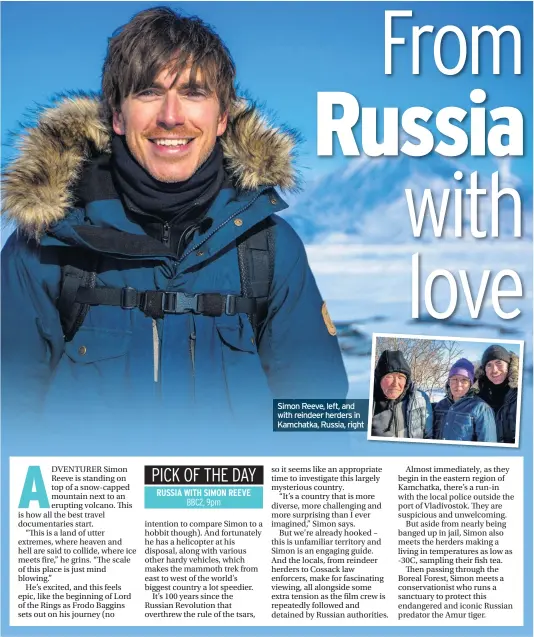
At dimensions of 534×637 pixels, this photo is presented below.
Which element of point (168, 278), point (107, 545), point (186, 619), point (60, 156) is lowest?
point (186, 619)

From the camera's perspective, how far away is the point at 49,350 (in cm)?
560

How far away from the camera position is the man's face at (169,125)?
5543 millimetres

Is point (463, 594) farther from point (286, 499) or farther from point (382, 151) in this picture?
point (382, 151)

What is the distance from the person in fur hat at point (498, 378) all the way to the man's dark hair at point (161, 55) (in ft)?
7.64

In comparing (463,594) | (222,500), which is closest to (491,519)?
(463,594)

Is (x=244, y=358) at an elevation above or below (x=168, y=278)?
below

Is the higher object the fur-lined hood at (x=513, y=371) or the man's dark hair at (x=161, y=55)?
the man's dark hair at (x=161, y=55)

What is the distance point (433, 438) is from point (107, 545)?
2169mm

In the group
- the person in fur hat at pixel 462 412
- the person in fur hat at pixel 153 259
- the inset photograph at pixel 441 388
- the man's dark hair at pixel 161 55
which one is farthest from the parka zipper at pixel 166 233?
the person in fur hat at pixel 462 412

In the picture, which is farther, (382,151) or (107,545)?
(382,151)

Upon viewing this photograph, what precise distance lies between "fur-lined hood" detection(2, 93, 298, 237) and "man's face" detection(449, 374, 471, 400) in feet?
5.25

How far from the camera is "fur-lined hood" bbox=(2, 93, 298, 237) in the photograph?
5547 mm

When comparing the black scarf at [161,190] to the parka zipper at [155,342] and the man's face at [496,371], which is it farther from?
the man's face at [496,371]

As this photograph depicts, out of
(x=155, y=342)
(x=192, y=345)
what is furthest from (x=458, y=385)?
(x=155, y=342)
